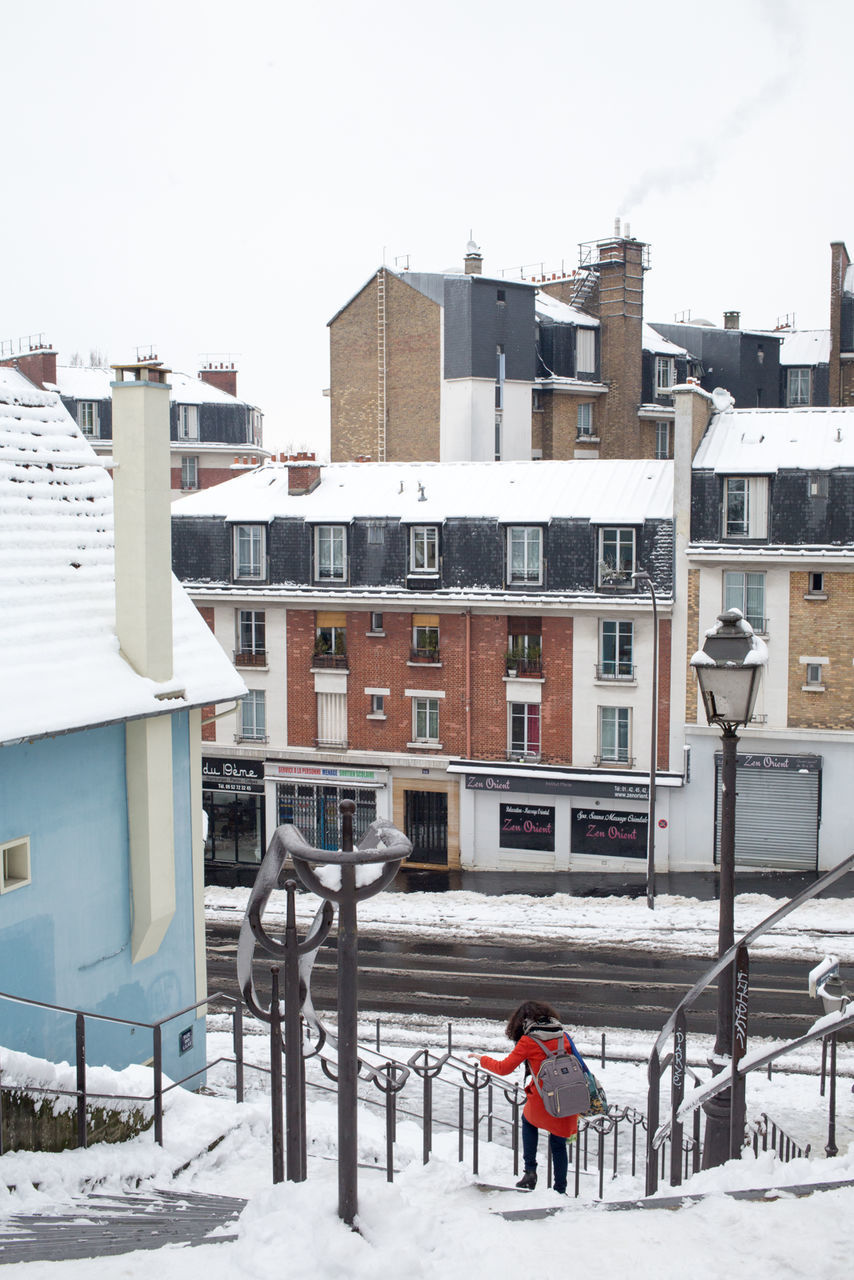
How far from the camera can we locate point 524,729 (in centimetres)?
2842

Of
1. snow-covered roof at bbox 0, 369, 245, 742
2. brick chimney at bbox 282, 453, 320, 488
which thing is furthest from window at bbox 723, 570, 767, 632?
snow-covered roof at bbox 0, 369, 245, 742

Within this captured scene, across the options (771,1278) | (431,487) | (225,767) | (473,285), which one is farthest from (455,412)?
(771,1278)

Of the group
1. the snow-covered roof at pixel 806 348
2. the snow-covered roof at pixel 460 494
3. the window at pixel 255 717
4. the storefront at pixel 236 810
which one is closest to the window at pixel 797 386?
the snow-covered roof at pixel 806 348

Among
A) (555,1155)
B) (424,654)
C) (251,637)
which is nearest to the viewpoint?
(555,1155)

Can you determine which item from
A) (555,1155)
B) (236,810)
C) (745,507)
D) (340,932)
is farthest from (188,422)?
(340,932)

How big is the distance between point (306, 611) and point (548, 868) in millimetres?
8731

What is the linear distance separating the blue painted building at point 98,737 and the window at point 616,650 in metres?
15.8

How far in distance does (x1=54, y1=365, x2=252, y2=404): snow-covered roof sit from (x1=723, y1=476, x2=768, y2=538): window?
28589 millimetres

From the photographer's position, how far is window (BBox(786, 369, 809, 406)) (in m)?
54.4

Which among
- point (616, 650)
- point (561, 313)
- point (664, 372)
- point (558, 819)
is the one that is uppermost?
point (561, 313)

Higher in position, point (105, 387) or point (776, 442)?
point (105, 387)

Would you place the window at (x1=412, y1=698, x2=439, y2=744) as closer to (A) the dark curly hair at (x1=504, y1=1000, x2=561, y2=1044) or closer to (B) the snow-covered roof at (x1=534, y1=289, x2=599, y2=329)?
(A) the dark curly hair at (x1=504, y1=1000, x2=561, y2=1044)

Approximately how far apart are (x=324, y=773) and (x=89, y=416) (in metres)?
25.8

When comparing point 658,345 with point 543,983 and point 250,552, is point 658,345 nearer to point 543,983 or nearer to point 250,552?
point 250,552
